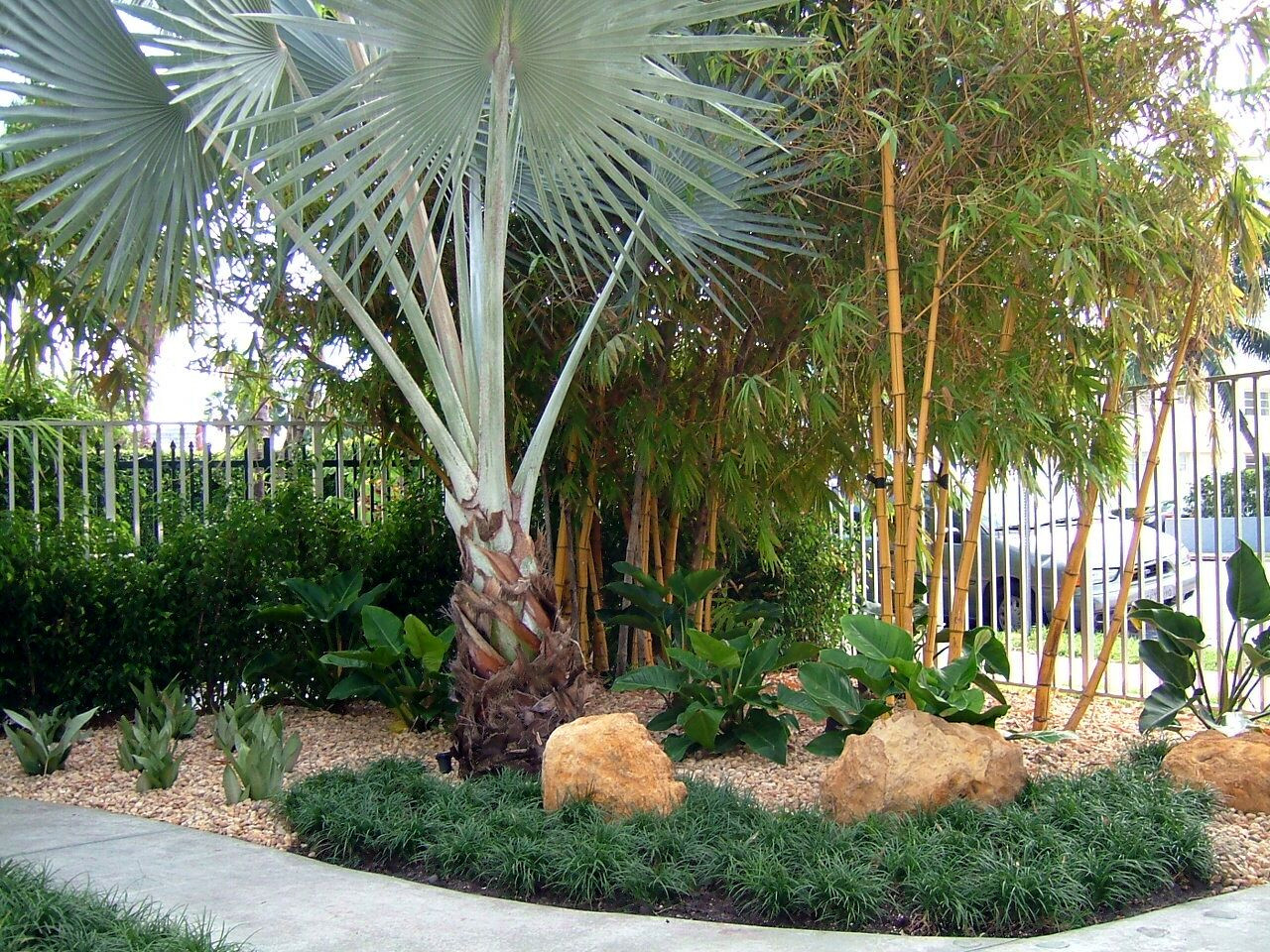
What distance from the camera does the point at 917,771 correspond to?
4.17 meters

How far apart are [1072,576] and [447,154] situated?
3.33 m

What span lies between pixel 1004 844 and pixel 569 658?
6.59 ft

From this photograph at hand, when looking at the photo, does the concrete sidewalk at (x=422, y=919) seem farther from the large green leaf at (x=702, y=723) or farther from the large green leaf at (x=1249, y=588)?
the large green leaf at (x=1249, y=588)

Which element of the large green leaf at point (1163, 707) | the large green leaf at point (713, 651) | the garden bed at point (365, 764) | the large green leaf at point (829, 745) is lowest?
the garden bed at point (365, 764)

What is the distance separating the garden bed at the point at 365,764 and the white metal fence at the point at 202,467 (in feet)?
4.25

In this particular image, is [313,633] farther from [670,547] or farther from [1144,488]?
[1144,488]

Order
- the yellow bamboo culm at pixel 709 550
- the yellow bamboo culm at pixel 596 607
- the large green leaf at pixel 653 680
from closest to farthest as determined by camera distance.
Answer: the large green leaf at pixel 653 680 → the yellow bamboo culm at pixel 709 550 → the yellow bamboo culm at pixel 596 607

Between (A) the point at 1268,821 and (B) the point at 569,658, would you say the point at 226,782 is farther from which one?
(A) the point at 1268,821

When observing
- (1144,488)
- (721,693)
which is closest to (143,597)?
(721,693)

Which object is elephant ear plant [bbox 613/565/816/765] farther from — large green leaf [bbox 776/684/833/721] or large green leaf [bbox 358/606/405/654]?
large green leaf [bbox 358/606/405/654]

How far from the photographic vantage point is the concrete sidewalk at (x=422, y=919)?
3176 millimetres

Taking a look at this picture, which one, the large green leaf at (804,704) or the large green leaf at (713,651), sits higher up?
the large green leaf at (713,651)

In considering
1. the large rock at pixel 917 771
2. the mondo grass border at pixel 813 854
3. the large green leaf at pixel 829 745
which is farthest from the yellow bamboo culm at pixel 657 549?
the large rock at pixel 917 771

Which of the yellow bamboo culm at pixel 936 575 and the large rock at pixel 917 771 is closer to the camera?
the large rock at pixel 917 771
